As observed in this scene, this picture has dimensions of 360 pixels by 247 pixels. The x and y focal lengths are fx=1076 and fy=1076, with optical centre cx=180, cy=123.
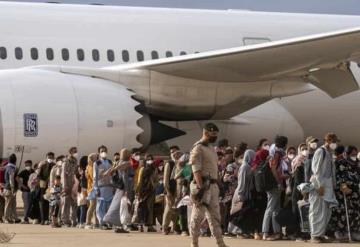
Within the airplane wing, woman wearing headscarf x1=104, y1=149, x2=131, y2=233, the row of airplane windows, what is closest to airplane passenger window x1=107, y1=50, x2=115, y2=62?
the row of airplane windows

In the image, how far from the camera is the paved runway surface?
49.0ft

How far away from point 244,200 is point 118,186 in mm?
2718

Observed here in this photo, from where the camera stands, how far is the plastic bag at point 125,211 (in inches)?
698

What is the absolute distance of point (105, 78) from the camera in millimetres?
22188

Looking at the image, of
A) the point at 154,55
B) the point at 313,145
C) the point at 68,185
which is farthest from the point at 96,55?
the point at 313,145

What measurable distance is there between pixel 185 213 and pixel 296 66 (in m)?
6.66

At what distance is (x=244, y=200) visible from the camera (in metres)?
16.3

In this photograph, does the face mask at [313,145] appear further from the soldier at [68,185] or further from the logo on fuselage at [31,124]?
the logo on fuselage at [31,124]

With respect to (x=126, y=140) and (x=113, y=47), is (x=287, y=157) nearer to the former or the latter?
(x=126, y=140)

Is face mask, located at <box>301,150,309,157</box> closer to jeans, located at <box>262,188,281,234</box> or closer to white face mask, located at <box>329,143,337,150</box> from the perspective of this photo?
white face mask, located at <box>329,143,337,150</box>

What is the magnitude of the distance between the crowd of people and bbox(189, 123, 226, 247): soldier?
18 centimetres

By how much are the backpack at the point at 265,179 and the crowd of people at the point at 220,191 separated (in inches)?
0.6

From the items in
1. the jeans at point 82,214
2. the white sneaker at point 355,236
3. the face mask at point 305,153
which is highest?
the face mask at point 305,153

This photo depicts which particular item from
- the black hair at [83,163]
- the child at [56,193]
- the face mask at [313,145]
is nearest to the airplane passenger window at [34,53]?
the black hair at [83,163]
